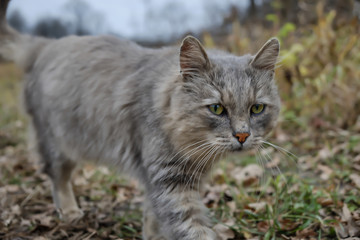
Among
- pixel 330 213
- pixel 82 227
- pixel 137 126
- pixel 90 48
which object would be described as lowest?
pixel 82 227

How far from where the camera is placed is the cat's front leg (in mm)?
2332

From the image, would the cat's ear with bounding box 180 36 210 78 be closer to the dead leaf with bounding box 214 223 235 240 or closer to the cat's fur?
the cat's fur

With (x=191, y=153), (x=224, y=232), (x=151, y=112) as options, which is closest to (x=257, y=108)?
(x=191, y=153)

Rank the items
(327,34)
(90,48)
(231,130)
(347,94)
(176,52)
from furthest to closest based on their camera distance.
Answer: (327,34), (347,94), (90,48), (176,52), (231,130)

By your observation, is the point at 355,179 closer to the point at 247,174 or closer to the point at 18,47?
the point at 247,174

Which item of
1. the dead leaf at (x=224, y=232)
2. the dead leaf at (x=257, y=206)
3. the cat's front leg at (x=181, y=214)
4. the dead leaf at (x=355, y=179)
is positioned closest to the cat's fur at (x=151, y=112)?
the cat's front leg at (x=181, y=214)

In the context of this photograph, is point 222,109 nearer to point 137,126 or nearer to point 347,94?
point 137,126

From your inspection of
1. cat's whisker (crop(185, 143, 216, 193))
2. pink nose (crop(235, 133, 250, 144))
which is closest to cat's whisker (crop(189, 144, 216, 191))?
cat's whisker (crop(185, 143, 216, 193))

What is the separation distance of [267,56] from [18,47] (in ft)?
8.77

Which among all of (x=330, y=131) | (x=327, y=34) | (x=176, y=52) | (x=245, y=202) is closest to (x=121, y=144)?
(x=176, y=52)

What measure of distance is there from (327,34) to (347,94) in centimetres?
141

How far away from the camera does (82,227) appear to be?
119 inches

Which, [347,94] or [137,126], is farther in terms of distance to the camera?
[347,94]

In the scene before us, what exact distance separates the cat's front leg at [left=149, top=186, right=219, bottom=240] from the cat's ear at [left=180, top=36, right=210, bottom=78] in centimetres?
86
